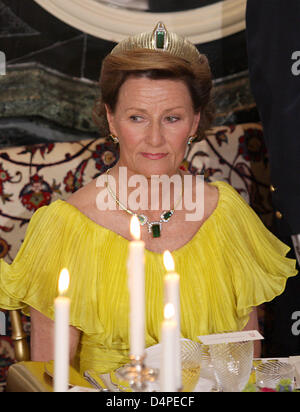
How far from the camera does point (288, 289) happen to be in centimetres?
205

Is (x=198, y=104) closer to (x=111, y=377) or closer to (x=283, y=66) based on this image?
(x=283, y=66)

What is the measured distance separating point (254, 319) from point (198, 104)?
0.65 metres

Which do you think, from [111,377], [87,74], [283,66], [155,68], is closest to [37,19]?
[87,74]

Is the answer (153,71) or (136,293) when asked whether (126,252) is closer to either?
(153,71)

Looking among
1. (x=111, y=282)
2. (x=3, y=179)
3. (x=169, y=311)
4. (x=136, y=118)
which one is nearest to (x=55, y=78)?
(x=3, y=179)

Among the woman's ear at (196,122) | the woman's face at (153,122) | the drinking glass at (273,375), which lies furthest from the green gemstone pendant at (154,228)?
the drinking glass at (273,375)

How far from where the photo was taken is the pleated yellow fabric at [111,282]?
1.70 m

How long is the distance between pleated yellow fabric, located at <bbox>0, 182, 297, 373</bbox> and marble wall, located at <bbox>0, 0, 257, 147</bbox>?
0.56 m

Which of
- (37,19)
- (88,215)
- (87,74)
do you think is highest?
(37,19)

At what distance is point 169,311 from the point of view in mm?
802

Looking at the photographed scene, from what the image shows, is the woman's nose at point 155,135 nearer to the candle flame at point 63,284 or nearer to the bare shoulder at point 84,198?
the bare shoulder at point 84,198

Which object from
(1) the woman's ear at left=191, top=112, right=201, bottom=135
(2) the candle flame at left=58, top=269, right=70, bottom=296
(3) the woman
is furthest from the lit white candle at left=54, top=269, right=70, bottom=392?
(1) the woman's ear at left=191, top=112, right=201, bottom=135

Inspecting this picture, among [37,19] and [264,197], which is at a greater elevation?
[37,19]
